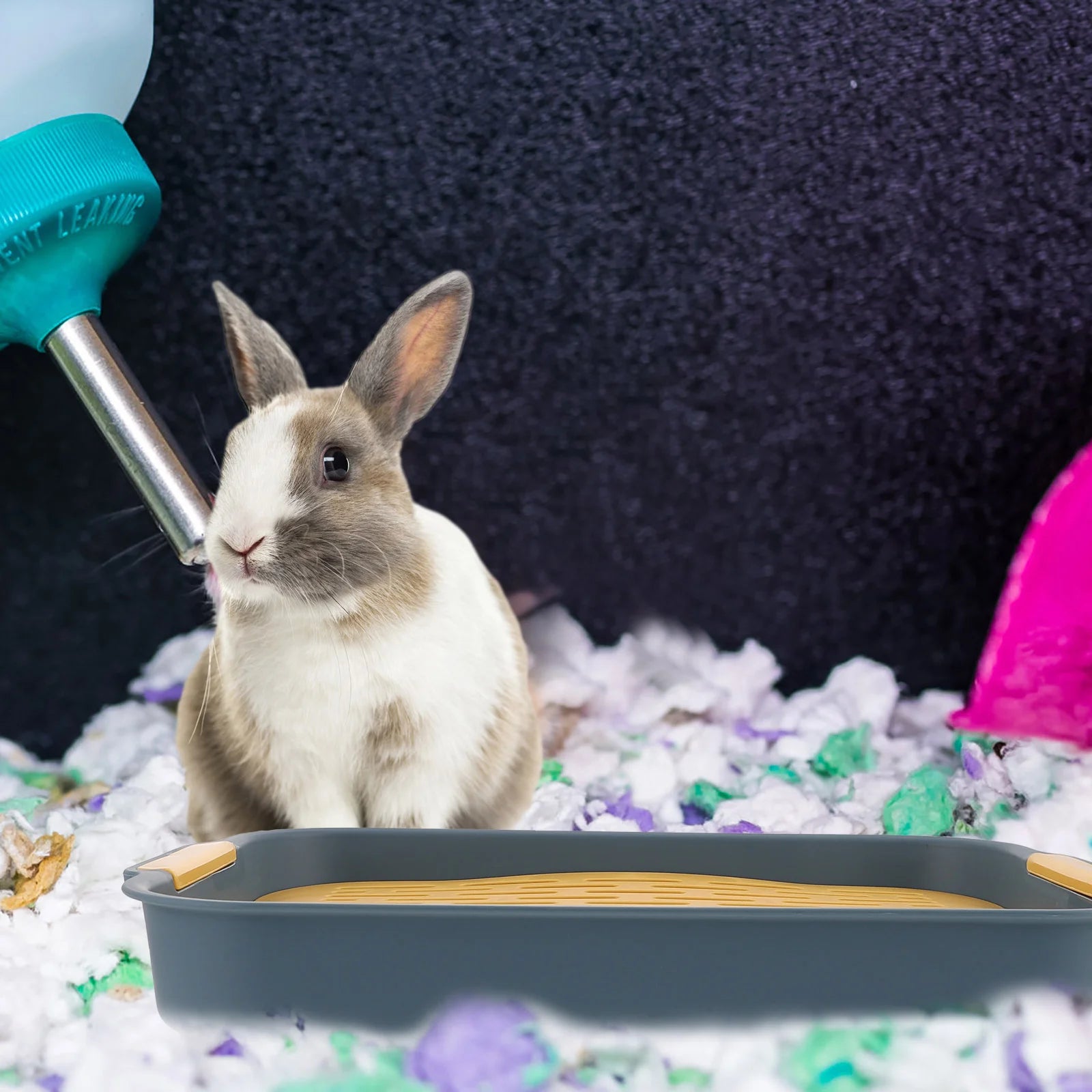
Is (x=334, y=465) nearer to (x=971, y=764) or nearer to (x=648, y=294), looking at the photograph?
(x=648, y=294)

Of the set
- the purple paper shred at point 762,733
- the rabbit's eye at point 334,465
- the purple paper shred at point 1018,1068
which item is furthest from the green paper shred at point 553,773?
the purple paper shred at point 1018,1068

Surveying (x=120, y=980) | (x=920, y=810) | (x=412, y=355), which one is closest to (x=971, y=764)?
(x=920, y=810)

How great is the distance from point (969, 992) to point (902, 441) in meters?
0.57

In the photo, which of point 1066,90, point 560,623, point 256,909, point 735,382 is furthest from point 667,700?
point 1066,90

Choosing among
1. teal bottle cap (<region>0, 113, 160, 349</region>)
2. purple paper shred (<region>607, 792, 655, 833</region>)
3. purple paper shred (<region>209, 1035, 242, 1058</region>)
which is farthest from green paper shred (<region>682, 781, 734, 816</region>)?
teal bottle cap (<region>0, 113, 160, 349</region>)

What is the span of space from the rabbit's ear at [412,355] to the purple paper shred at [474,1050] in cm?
39

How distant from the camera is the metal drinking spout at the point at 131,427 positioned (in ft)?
2.71

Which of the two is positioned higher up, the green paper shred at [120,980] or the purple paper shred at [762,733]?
the purple paper shred at [762,733]

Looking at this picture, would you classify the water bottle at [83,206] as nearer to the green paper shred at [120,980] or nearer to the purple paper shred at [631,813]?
the green paper shred at [120,980]

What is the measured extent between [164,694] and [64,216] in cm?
41

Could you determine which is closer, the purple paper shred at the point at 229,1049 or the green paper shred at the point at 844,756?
the purple paper shred at the point at 229,1049

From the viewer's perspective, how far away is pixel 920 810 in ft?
2.90

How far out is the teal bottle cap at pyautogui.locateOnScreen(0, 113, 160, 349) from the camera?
0.75 metres

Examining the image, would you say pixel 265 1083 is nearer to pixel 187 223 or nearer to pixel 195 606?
pixel 195 606
